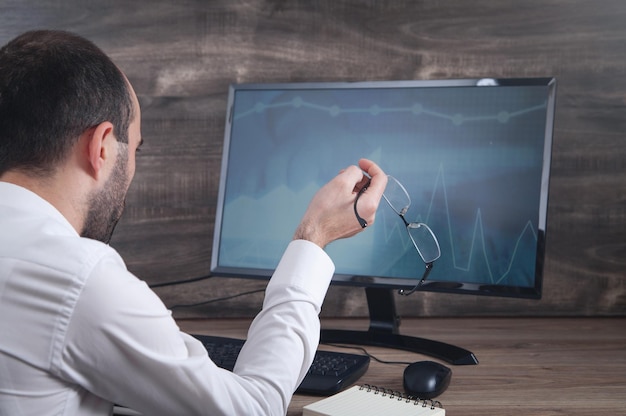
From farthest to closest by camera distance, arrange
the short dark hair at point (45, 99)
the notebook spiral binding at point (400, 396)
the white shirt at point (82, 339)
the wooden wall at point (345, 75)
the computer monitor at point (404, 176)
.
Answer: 1. the wooden wall at point (345, 75)
2. the computer monitor at point (404, 176)
3. the notebook spiral binding at point (400, 396)
4. the short dark hair at point (45, 99)
5. the white shirt at point (82, 339)

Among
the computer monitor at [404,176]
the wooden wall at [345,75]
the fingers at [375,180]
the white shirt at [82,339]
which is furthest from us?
the wooden wall at [345,75]

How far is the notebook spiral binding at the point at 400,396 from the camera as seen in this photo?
3.12 feet

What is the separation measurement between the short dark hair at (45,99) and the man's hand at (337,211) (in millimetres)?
353

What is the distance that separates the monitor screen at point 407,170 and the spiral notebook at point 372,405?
368 millimetres

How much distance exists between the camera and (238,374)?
884 millimetres

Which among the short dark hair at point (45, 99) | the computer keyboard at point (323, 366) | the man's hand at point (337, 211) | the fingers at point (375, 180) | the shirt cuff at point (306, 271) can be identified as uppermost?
the short dark hair at point (45, 99)

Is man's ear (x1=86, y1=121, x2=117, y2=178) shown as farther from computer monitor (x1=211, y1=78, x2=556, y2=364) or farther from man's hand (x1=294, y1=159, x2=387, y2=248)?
computer monitor (x1=211, y1=78, x2=556, y2=364)

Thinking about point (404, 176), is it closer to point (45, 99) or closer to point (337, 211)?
point (337, 211)

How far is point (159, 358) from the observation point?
76 cm

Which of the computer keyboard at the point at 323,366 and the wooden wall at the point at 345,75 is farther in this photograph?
the wooden wall at the point at 345,75

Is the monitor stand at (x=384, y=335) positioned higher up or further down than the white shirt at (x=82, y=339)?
further down

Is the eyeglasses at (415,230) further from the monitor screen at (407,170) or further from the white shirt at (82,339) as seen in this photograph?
the white shirt at (82,339)

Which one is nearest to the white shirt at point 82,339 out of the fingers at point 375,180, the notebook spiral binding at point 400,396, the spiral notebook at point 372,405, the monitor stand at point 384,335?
the spiral notebook at point 372,405

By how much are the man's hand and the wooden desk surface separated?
0.25 metres
